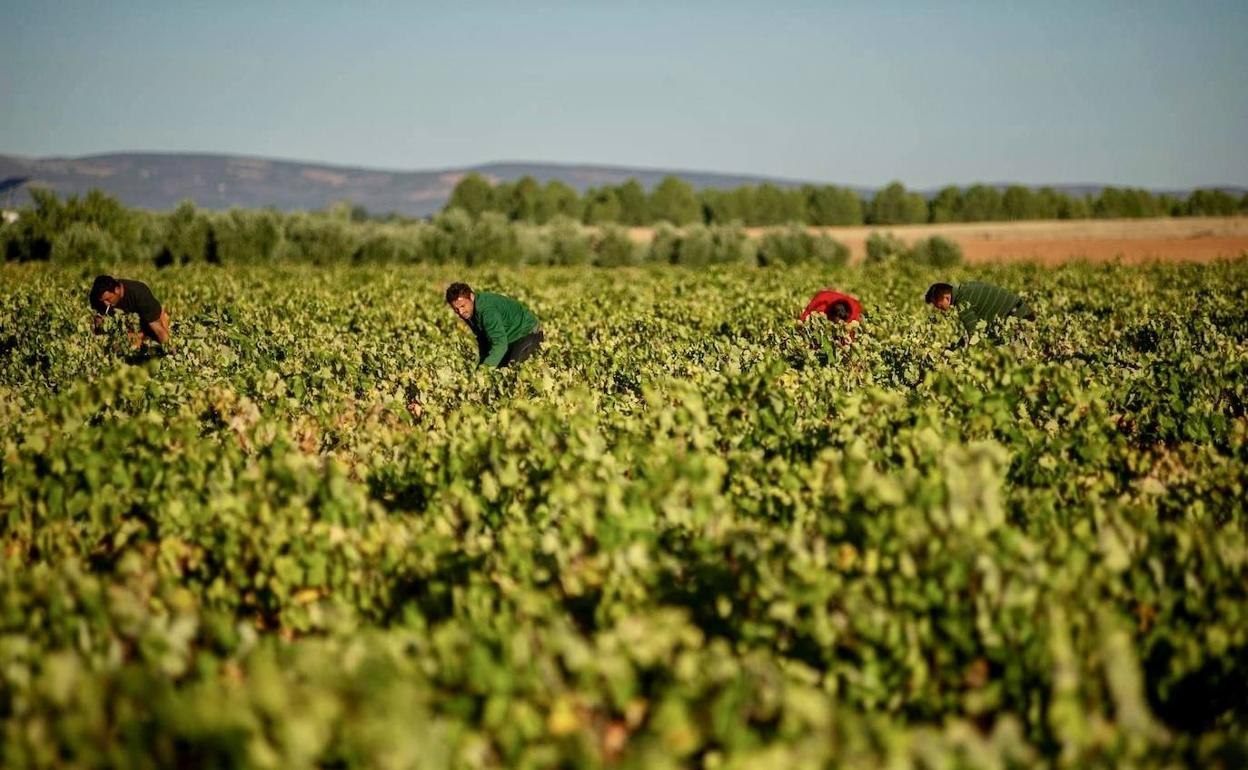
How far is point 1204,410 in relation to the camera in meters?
6.53

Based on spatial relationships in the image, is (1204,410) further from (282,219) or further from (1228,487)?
(282,219)

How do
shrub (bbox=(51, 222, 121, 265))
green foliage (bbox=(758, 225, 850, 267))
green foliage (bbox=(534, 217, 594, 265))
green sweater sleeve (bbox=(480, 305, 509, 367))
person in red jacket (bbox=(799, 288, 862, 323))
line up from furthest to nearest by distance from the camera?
green foliage (bbox=(758, 225, 850, 267)) → green foliage (bbox=(534, 217, 594, 265)) → shrub (bbox=(51, 222, 121, 265)) → person in red jacket (bbox=(799, 288, 862, 323)) → green sweater sleeve (bbox=(480, 305, 509, 367))

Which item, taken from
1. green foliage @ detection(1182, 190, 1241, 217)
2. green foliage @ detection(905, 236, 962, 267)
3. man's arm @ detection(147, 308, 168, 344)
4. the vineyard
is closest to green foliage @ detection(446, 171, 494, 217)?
green foliage @ detection(905, 236, 962, 267)

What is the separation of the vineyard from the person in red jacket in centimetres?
224

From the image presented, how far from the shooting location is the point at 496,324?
8664 mm

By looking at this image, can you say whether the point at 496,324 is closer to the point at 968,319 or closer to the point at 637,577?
the point at 637,577

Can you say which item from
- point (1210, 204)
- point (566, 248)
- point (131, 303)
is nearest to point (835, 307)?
point (131, 303)

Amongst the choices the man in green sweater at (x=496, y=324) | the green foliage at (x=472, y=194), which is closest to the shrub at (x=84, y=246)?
the man in green sweater at (x=496, y=324)

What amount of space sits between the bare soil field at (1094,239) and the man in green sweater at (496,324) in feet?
95.2

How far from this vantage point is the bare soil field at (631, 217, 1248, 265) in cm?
4291

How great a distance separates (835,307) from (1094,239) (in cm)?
5733

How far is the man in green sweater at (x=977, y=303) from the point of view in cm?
1039

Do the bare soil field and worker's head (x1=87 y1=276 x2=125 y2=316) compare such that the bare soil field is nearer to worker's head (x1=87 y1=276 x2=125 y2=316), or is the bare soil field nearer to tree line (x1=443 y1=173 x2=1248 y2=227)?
tree line (x1=443 y1=173 x2=1248 y2=227)

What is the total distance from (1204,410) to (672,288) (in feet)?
42.7
